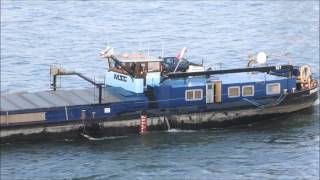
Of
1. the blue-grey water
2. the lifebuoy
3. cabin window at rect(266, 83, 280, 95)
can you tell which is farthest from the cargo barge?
the lifebuoy

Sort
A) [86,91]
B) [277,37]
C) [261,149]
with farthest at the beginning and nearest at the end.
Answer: [277,37]
[86,91]
[261,149]

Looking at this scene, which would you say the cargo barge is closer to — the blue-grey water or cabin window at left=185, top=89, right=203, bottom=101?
cabin window at left=185, top=89, right=203, bottom=101

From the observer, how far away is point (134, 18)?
278ft

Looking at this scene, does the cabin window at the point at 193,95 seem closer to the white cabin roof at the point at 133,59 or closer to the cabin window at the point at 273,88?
the white cabin roof at the point at 133,59

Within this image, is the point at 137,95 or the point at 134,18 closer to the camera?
the point at 137,95

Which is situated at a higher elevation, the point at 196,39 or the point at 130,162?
the point at 196,39

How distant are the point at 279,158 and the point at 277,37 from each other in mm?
35183

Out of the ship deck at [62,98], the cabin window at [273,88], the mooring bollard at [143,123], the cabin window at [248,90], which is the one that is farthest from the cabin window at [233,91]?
the mooring bollard at [143,123]

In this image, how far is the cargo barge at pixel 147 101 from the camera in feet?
150

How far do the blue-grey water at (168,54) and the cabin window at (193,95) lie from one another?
1920mm

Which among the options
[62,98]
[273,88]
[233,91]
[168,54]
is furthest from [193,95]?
[168,54]

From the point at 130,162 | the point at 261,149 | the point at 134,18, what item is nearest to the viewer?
the point at 130,162

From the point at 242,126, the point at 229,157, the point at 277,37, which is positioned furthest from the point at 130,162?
the point at 277,37

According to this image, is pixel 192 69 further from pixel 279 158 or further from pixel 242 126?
pixel 279 158
